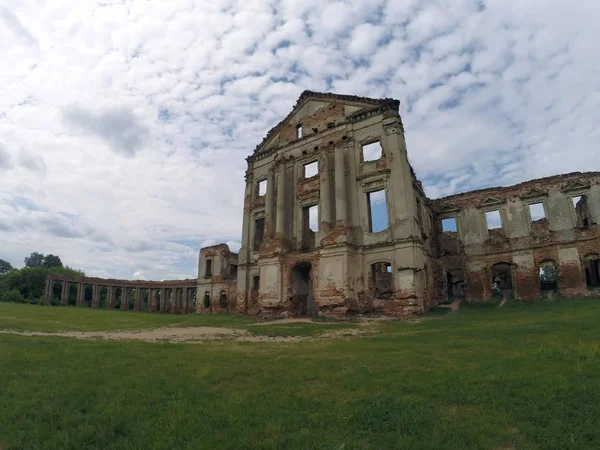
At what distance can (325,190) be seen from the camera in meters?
24.1

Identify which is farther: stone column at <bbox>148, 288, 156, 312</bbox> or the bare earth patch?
stone column at <bbox>148, 288, 156, 312</bbox>

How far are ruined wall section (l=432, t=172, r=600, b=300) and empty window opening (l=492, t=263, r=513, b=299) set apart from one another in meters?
0.45

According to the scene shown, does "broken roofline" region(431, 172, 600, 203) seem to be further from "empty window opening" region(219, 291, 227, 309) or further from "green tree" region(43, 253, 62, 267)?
"green tree" region(43, 253, 62, 267)

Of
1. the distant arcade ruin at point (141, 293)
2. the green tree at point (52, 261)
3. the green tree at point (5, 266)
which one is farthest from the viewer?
the green tree at point (5, 266)

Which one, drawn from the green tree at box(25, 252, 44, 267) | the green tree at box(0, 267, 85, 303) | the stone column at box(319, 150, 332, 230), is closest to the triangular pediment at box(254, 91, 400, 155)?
the stone column at box(319, 150, 332, 230)

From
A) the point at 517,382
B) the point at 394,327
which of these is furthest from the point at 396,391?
the point at 394,327

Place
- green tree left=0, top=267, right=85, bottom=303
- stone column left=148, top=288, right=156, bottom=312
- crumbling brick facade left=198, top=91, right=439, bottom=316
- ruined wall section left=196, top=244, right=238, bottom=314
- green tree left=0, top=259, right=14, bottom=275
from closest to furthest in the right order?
crumbling brick facade left=198, top=91, right=439, bottom=316 → ruined wall section left=196, top=244, right=238, bottom=314 → stone column left=148, top=288, right=156, bottom=312 → green tree left=0, top=267, right=85, bottom=303 → green tree left=0, top=259, right=14, bottom=275

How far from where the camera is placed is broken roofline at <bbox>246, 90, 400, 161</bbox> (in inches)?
923

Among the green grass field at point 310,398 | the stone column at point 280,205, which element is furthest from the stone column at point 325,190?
the green grass field at point 310,398

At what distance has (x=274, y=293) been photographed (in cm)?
2409

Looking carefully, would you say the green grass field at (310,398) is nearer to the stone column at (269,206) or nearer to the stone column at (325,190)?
the stone column at (325,190)

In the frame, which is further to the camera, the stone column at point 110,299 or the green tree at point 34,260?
the green tree at point 34,260

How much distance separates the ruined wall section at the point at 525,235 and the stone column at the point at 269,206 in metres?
12.6

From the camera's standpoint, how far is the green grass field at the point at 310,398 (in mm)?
4495
